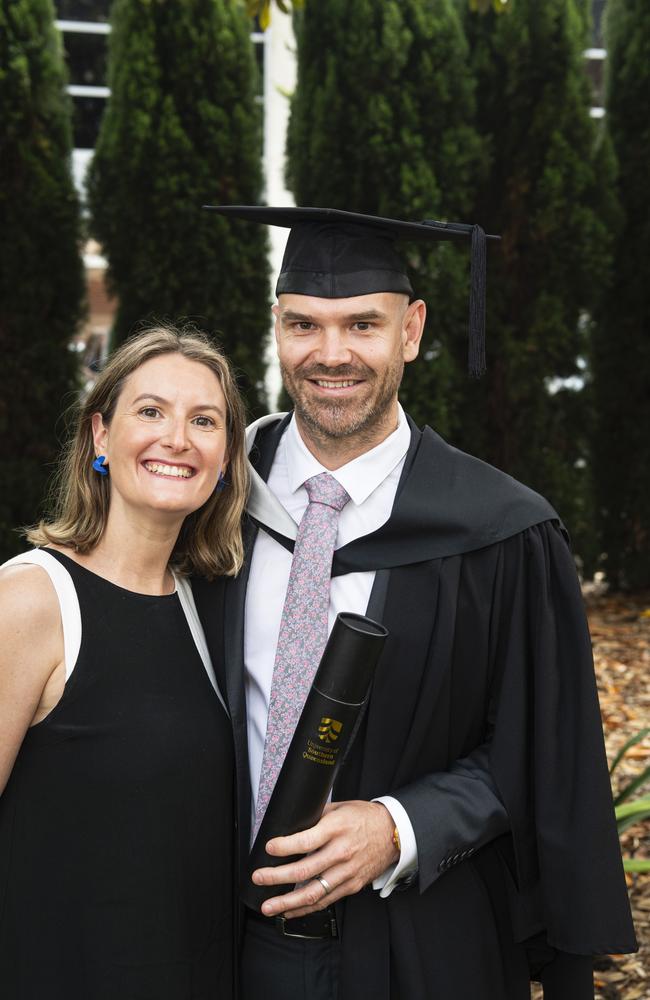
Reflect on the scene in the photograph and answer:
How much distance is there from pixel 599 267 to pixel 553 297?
12.9 inches

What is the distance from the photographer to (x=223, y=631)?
2068 millimetres

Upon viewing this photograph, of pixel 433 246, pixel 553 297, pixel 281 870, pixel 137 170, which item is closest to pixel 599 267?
pixel 553 297

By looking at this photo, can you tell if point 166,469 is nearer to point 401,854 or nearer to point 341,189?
point 401,854

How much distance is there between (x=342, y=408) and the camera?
2.16 meters

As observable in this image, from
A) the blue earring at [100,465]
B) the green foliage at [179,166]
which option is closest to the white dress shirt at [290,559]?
the blue earring at [100,465]

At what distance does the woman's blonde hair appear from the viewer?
2.06 meters

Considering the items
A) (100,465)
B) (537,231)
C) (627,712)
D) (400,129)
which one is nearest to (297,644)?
(100,465)

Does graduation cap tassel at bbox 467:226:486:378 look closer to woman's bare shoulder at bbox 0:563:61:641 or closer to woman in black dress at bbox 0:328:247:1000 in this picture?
woman in black dress at bbox 0:328:247:1000

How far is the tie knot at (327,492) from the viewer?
6.95 ft

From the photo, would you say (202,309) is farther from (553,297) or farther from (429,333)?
(553,297)

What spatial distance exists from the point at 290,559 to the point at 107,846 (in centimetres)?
67

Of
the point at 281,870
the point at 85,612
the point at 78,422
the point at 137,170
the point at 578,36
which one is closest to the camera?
the point at 281,870

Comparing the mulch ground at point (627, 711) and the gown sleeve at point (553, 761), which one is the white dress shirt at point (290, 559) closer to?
the gown sleeve at point (553, 761)

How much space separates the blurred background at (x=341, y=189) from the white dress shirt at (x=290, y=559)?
3.15 metres
